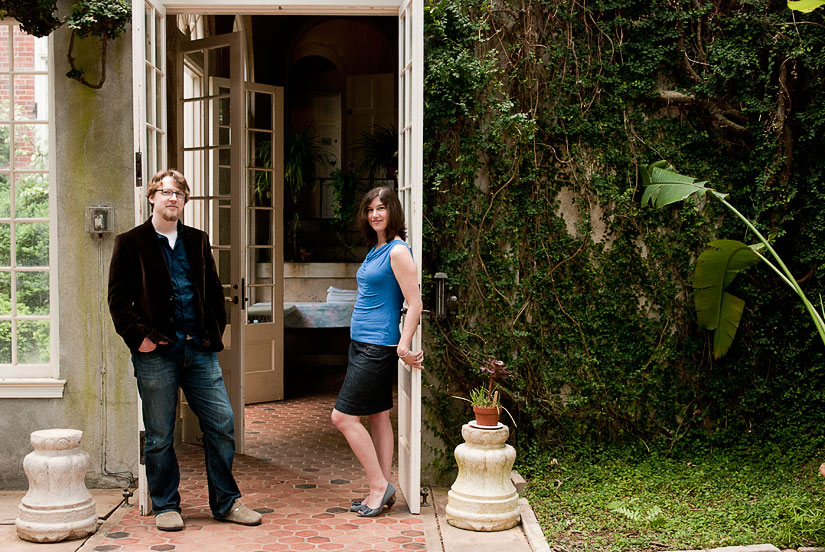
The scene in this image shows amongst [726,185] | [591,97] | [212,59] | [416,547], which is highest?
[212,59]

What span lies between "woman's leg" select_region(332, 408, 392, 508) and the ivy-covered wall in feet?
2.39

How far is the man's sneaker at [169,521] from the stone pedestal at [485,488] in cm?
138

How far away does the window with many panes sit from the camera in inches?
193

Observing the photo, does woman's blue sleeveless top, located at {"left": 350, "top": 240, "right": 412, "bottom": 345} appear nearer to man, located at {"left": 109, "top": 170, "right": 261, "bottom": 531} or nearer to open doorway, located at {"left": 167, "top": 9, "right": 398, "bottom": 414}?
man, located at {"left": 109, "top": 170, "right": 261, "bottom": 531}

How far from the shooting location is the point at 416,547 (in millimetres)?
3936

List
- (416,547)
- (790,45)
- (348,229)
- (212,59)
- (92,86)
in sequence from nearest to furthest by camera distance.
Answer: (416,547), (92,86), (790,45), (212,59), (348,229)

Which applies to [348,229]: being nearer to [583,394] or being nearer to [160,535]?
[583,394]

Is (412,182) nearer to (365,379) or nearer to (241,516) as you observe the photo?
(365,379)

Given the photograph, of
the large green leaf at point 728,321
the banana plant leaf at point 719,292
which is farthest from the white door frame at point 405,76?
the large green leaf at point 728,321

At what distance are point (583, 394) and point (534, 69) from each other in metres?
2.07

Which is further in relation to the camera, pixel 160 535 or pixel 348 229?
pixel 348 229

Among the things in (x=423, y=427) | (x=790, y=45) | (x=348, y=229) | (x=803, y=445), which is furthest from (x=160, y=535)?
(x=348, y=229)

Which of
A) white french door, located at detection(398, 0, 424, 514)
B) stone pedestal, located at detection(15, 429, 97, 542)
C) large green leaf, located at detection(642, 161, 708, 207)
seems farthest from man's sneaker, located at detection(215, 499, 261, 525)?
large green leaf, located at detection(642, 161, 708, 207)

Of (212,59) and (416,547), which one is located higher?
(212,59)
